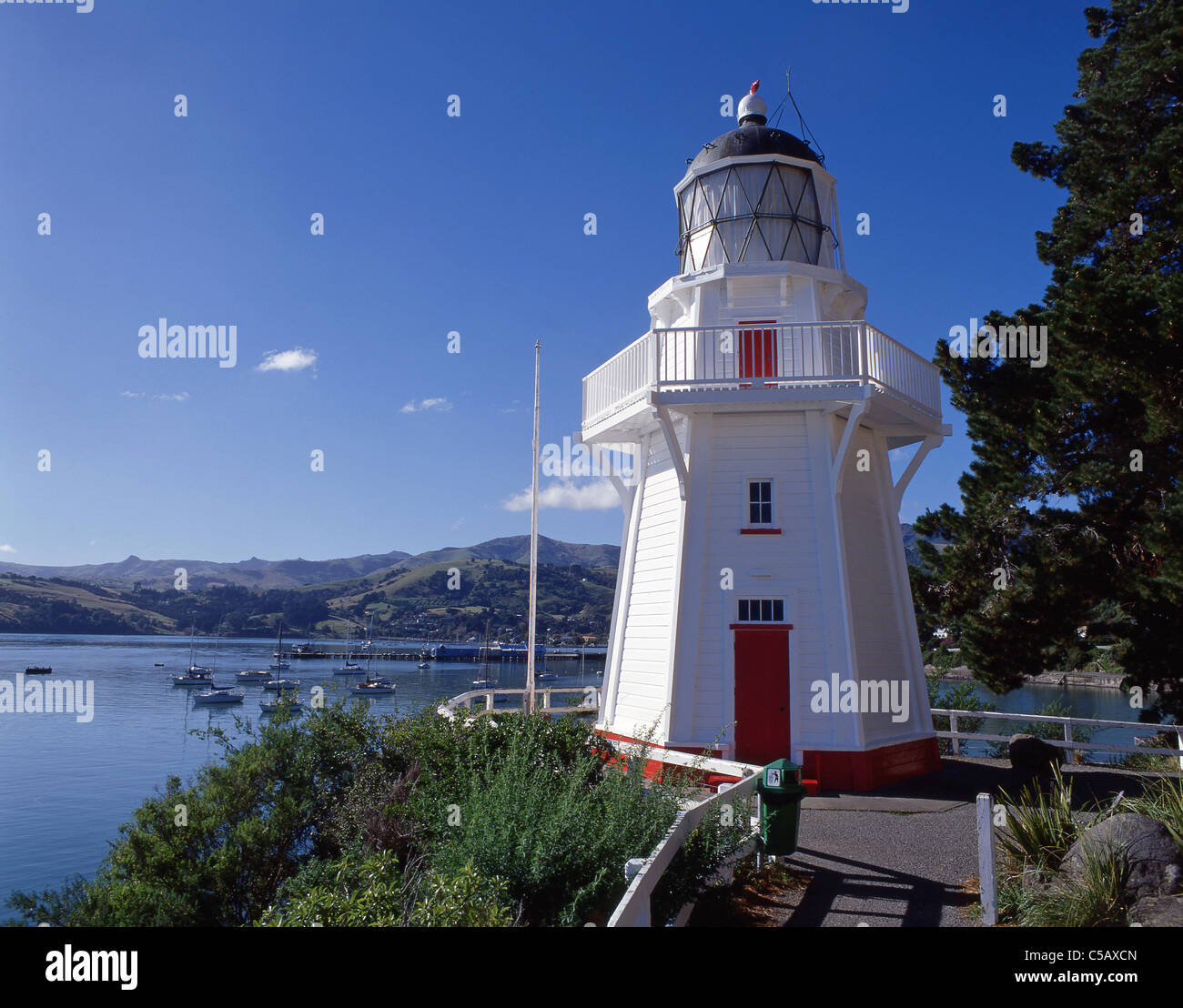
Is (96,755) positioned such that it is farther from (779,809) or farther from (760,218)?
(779,809)

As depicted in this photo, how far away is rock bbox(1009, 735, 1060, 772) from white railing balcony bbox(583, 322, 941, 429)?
6.34 metres

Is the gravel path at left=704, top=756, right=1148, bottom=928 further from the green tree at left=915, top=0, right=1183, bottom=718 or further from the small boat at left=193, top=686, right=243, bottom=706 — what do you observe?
the small boat at left=193, top=686, right=243, bottom=706

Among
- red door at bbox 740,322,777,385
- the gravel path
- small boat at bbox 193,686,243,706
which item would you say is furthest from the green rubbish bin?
small boat at bbox 193,686,243,706

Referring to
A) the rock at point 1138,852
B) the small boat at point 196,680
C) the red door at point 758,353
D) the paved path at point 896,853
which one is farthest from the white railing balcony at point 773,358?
the small boat at point 196,680

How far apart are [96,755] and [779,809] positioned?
139 feet

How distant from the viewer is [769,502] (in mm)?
13875

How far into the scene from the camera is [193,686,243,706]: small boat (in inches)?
2805

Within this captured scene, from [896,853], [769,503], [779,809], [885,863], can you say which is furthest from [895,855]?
[769,503]

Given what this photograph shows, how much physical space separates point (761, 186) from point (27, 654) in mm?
140740
